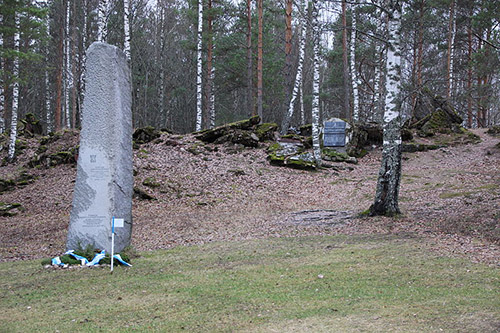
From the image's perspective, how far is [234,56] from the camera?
93.7 feet

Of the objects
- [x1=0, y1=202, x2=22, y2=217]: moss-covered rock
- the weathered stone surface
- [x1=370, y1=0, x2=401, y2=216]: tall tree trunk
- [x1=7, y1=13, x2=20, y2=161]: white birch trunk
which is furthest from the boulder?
the weathered stone surface

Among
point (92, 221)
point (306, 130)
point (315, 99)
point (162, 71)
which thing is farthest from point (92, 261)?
point (162, 71)

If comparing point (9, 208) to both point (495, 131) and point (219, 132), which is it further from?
point (495, 131)

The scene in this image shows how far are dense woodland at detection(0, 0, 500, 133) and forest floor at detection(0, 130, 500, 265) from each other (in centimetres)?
344

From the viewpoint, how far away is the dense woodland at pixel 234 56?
21766 mm

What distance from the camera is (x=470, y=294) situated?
5180 mm

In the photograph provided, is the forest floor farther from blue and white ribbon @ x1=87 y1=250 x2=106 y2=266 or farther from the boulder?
blue and white ribbon @ x1=87 y1=250 x2=106 y2=266

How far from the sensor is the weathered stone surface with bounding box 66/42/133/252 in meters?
7.80

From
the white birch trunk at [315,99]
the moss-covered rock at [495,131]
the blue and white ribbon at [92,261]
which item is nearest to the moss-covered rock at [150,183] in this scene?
the white birch trunk at [315,99]

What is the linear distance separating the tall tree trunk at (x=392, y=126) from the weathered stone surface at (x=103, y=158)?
5.88m

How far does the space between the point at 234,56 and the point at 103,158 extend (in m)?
22.0

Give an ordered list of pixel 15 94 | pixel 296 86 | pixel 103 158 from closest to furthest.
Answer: pixel 103 158 < pixel 15 94 < pixel 296 86

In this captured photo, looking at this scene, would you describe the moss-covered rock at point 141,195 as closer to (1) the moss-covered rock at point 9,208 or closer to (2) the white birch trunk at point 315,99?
(1) the moss-covered rock at point 9,208

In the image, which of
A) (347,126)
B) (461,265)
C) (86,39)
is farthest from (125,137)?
(86,39)
